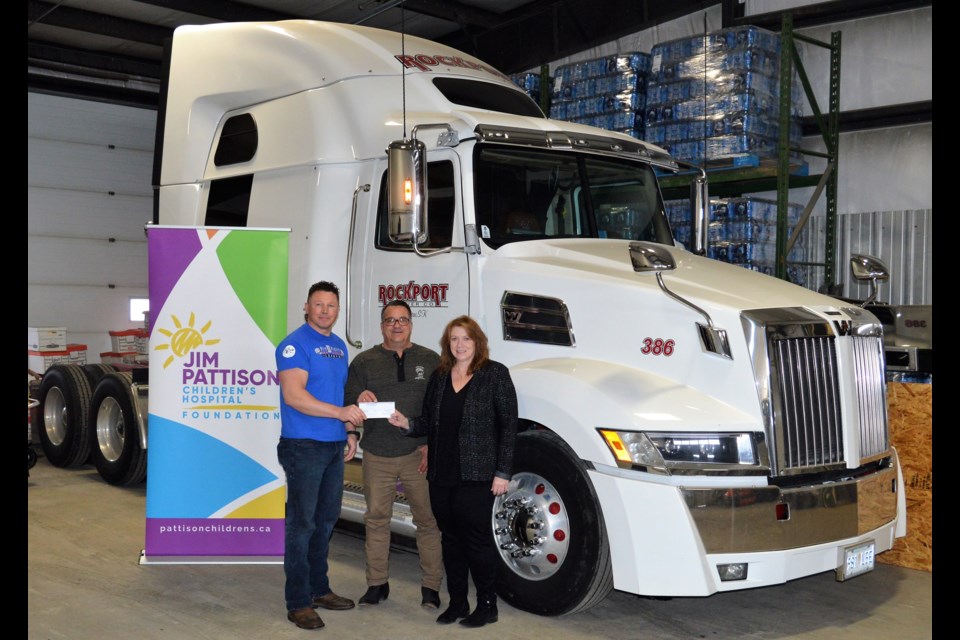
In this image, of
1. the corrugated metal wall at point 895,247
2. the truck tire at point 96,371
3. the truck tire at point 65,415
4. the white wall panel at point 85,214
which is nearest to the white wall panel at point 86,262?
the white wall panel at point 85,214

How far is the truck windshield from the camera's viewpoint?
21.3ft

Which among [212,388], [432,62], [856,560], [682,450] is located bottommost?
[856,560]

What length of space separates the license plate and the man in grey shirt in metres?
2.32

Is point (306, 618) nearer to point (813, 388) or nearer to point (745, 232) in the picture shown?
point (813, 388)

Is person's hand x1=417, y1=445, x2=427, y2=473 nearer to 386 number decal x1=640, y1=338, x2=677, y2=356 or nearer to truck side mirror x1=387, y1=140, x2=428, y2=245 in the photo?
A: truck side mirror x1=387, y1=140, x2=428, y2=245

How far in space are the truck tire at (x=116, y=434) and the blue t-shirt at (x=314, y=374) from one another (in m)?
4.49

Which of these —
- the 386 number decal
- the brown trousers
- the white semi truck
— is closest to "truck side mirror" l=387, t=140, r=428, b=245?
the white semi truck

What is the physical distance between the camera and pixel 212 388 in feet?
22.3

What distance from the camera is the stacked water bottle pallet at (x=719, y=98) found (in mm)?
10695

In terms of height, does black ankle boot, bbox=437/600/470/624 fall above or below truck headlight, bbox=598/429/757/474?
below

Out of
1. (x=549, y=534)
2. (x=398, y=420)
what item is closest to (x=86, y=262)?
(x=398, y=420)

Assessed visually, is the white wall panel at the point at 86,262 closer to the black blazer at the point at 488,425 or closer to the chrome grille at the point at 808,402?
the black blazer at the point at 488,425

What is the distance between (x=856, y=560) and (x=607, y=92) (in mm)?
7439

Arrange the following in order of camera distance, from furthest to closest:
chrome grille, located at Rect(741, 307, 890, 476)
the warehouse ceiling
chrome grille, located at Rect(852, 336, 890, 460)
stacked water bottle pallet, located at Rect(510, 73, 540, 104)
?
1. the warehouse ceiling
2. stacked water bottle pallet, located at Rect(510, 73, 540, 104)
3. chrome grille, located at Rect(852, 336, 890, 460)
4. chrome grille, located at Rect(741, 307, 890, 476)
